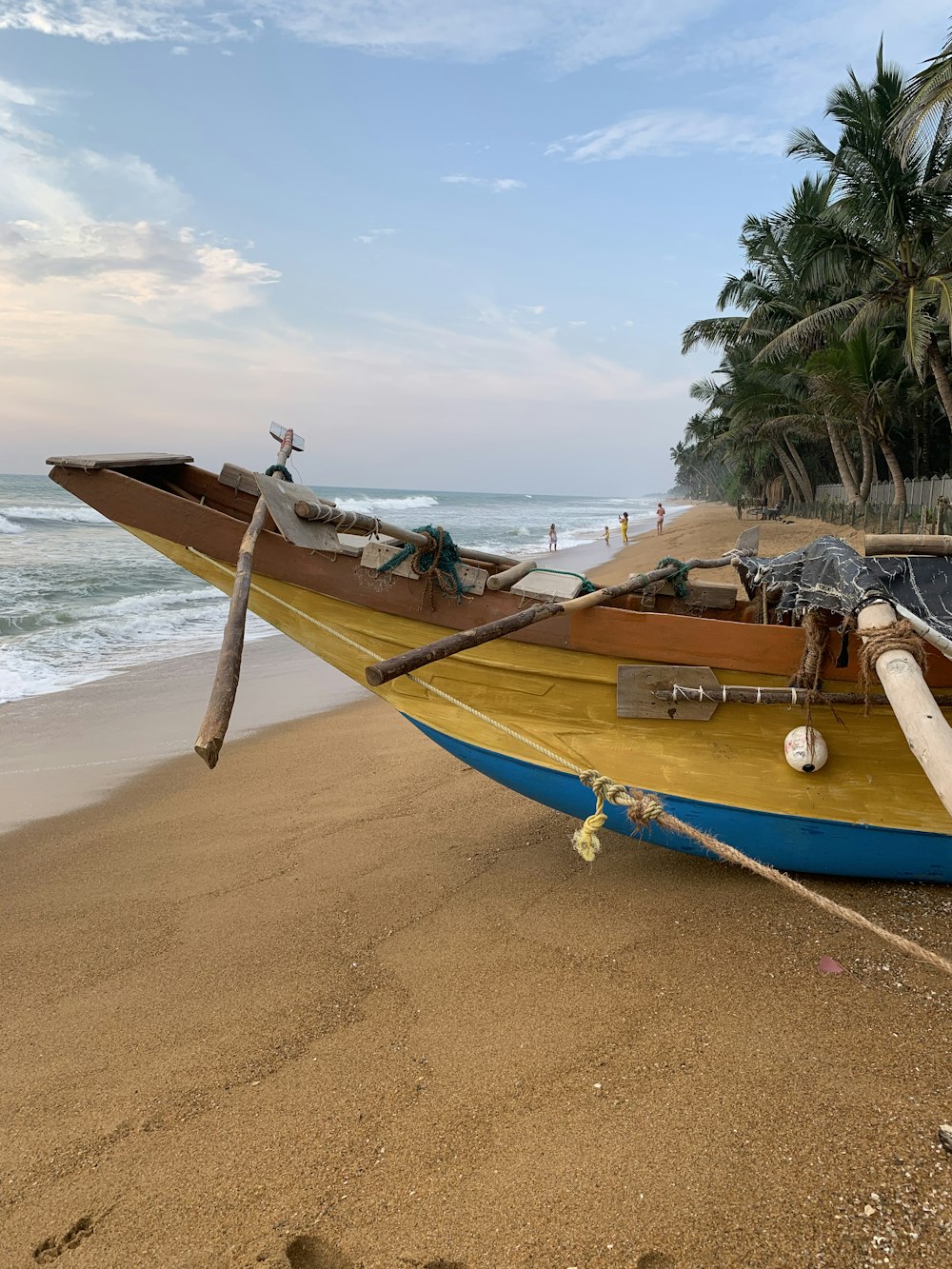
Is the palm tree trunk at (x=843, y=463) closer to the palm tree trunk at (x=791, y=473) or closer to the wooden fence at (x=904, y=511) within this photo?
the wooden fence at (x=904, y=511)

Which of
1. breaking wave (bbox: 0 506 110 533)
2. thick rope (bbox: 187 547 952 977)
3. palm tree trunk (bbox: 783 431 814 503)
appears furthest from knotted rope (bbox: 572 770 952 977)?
breaking wave (bbox: 0 506 110 533)

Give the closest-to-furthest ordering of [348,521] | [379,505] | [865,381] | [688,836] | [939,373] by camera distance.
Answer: [688,836], [348,521], [939,373], [865,381], [379,505]

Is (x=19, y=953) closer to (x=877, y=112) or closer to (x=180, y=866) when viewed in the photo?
(x=180, y=866)

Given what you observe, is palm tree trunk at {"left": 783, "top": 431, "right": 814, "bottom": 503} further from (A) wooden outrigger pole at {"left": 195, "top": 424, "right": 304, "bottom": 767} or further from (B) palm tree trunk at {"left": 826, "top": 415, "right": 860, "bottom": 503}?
(A) wooden outrigger pole at {"left": 195, "top": 424, "right": 304, "bottom": 767}

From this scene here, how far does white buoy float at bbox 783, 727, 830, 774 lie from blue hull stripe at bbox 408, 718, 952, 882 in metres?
0.26

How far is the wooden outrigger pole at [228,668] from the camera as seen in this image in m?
2.18

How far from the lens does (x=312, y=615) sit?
3.67 metres

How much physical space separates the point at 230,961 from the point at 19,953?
0.99 meters

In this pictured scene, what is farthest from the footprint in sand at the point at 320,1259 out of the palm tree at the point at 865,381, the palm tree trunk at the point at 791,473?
the palm tree trunk at the point at 791,473

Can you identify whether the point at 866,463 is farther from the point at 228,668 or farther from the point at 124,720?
the point at 228,668

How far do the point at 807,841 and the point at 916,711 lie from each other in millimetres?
1211

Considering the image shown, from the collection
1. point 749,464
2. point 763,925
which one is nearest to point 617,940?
point 763,925

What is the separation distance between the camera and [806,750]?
312 cm

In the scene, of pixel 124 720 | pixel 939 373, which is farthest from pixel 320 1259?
pixel 939 373
